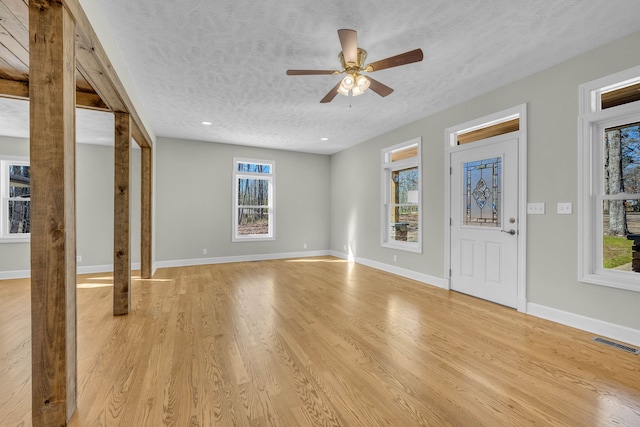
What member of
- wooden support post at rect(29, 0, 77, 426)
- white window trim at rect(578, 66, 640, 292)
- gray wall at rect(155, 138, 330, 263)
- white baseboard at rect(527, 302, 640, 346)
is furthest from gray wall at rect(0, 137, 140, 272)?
white window trim at rect(578, 66, 640, 292)

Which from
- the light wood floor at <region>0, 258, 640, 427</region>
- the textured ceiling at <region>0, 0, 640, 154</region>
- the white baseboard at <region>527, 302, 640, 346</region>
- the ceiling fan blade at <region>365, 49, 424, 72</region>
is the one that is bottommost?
the light wood floor at <region>0, 258, 640, 427</region>

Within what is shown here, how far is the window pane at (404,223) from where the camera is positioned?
16.7ft

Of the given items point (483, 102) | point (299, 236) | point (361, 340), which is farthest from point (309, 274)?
point (483, 102)

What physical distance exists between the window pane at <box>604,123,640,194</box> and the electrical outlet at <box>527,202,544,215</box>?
1.74 ft

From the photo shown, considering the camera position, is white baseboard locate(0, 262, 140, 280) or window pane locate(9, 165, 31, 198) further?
window pane locate(9, 165, 31, 198)

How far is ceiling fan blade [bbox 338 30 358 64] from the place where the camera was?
2.12m

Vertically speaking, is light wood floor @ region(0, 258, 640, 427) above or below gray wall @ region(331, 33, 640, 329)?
below

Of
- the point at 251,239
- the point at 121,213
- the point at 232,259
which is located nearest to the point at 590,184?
the point at 121,213

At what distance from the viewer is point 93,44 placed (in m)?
1.91

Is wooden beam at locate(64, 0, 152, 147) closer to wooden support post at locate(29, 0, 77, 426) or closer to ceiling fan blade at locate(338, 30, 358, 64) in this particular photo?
wooden support post at locate(29, 0, 77, 426)

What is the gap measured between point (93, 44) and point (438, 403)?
323 centimetres

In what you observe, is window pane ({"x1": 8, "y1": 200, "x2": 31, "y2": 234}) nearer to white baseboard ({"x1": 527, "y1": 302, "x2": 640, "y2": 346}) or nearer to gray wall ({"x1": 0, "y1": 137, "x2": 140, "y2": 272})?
gray wall ({"x1": 0, "y1": 137, "x2": 140, "y2": 272})

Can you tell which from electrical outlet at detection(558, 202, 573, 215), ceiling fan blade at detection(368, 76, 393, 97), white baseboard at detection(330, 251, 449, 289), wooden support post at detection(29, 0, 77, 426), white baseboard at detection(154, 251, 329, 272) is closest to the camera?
wooden support post at detection(29, 0, 77, 426)

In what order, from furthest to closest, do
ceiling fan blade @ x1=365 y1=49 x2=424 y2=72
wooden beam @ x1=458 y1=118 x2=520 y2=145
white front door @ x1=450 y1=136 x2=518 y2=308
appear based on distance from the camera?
wooden beam @ x1=458 y1=118 x2=520 y2=145, white front door @ x1=450 y1=136 x2=518 y2=308, ceiling fan blade @ x1=365 y1=49 x2=424 y2=72
